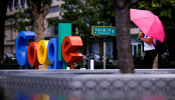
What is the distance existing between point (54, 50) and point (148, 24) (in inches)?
230

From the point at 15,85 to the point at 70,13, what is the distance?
28.5 metres

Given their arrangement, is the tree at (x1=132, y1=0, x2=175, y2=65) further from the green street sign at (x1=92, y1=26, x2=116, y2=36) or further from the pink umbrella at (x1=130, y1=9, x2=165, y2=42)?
the pink umbrella at (x1=130, y1=9, x2=165, y2=42)

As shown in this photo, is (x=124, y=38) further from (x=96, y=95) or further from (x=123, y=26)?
(x=96, y=95)

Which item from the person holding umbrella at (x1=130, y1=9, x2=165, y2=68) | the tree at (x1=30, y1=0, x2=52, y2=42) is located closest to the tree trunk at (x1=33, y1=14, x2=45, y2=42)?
the tree at (x1=30, y1=0, x2=52, y2=42)

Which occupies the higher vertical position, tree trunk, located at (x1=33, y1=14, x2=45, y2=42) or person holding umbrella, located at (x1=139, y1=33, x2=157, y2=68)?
tree trunk, located at (x1=33, y1=14, x2=45, y2=42)

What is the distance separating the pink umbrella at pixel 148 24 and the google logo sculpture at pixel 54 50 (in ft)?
11.3

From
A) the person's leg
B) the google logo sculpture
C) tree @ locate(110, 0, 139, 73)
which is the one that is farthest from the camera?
the google logo sculpture

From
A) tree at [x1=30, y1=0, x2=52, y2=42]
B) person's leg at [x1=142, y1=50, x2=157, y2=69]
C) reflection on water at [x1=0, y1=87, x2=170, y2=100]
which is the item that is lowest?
reflection on water at [x1=0, y1=87, x2=170, y2=100]

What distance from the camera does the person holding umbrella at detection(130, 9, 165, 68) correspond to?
14.1 meters

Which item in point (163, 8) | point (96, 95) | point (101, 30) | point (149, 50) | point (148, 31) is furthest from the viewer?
point (163, 8)

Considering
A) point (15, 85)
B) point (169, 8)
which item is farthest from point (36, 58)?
point (169, 8)

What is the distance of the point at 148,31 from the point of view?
1398 centimetres

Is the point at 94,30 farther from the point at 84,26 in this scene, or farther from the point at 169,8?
the point at 84,26

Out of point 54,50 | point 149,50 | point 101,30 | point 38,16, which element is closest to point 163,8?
point 101,30
